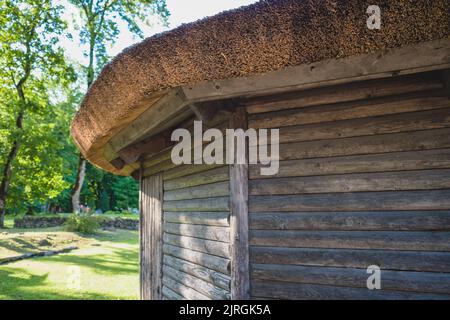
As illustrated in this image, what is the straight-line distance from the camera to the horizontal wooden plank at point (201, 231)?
3197mm

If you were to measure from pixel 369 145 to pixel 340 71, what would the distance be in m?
0.70

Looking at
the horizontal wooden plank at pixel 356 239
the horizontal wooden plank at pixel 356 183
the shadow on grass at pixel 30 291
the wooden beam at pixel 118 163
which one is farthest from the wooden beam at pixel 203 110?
the shadow on grass at pixel 30 291

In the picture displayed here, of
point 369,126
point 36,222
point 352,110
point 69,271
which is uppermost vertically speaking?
point 352,110

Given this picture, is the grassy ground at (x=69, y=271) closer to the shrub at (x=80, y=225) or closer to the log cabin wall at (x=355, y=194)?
the shrub at (x=80, y=225)

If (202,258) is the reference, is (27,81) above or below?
above

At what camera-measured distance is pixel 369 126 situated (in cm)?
264

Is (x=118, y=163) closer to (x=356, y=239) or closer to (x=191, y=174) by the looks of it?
(x=191, y=174)

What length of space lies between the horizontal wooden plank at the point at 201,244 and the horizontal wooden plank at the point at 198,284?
30 cm

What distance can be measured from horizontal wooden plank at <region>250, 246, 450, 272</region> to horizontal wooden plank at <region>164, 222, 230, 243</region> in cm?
34

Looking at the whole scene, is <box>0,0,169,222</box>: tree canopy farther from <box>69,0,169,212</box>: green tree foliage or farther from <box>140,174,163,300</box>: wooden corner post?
<box>140,174,163,300</box>: wooden corner post

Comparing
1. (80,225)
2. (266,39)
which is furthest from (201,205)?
(80,225)

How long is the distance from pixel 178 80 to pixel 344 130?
1.26 m
